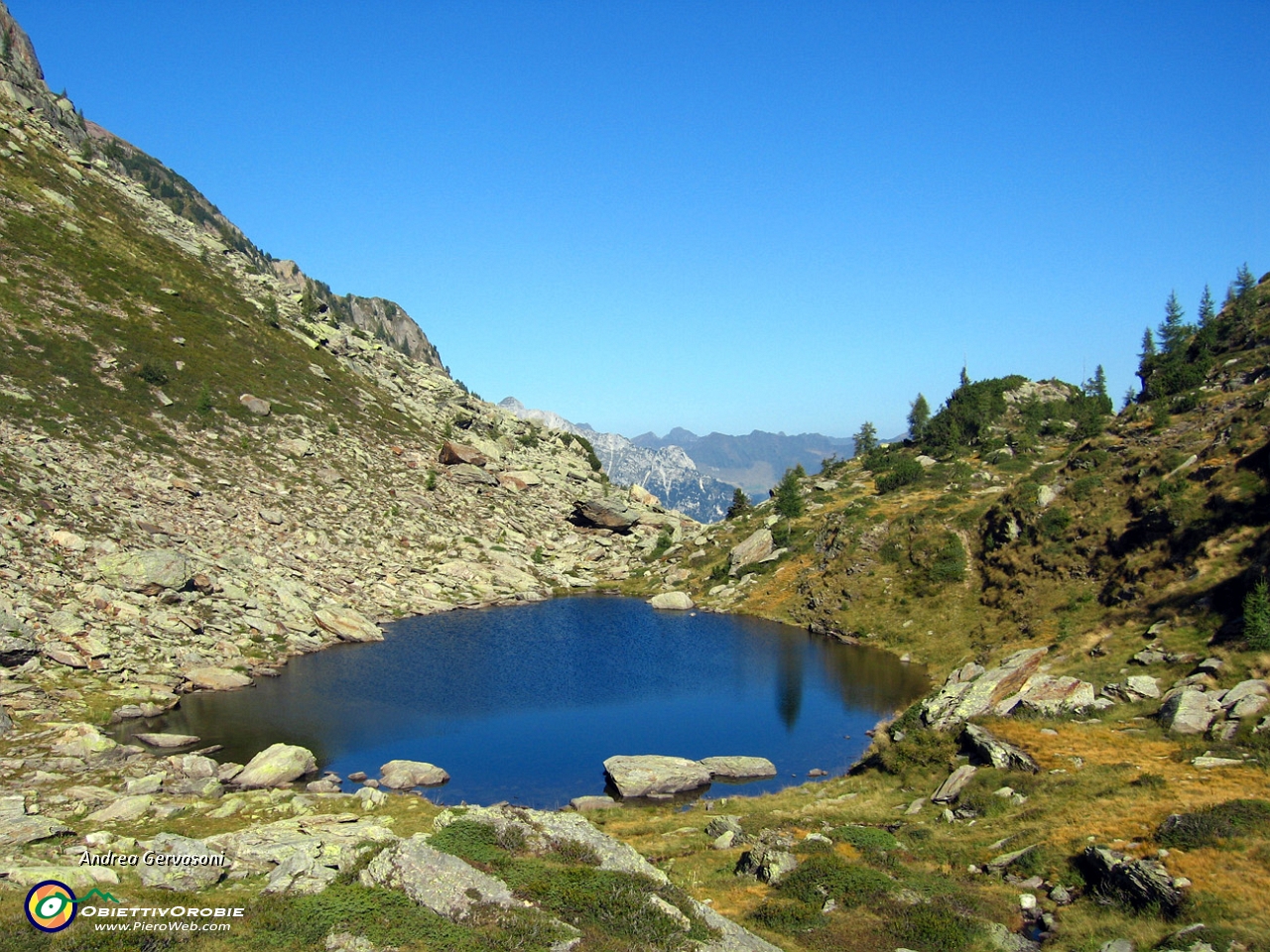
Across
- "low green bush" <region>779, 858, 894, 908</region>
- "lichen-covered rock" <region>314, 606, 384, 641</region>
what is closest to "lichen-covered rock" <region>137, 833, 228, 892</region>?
"low green bush" <region>779, 858, 894, 908</region>

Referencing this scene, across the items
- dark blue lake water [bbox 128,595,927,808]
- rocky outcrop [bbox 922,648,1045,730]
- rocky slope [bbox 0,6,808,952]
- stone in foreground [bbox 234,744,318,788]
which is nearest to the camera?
rocky slope [bbox 0,6,808,952]

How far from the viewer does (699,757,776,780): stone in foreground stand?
1679 inches

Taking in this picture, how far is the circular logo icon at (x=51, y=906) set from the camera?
16734mm

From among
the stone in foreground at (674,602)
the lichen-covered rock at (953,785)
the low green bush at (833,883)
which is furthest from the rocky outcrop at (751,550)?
the low green bush at (833,883)

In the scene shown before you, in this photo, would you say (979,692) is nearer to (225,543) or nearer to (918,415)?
(225,543)

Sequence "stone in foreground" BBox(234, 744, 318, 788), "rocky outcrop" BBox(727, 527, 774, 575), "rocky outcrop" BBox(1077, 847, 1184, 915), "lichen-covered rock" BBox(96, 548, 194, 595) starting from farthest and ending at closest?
"rocky outcrop" BBox(727, 527, 774, 575) < "lichen-covered rock" BBox(96, 548, 194, 595) < "stone in foreground" BBox(234, 744, 318, 788) < "rocky outcrop" BBox(1077, 847, 1184, 915)

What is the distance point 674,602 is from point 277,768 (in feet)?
189

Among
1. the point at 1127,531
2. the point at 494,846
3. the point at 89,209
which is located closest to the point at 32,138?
the point at 89,209

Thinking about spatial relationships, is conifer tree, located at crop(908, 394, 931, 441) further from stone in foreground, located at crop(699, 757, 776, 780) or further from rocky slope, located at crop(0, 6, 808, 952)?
stone in foreground, located at crop(699, 757, 776, 780)

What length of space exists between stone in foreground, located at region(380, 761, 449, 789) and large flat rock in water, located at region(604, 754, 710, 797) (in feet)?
29.7

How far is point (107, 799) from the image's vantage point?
3181 cm

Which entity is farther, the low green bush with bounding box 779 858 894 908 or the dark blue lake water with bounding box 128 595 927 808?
the dark blue lake water with bounding box 128 595 927 808

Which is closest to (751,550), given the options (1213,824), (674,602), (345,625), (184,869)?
(674,602)

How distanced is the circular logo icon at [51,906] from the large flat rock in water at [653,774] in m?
26.1
